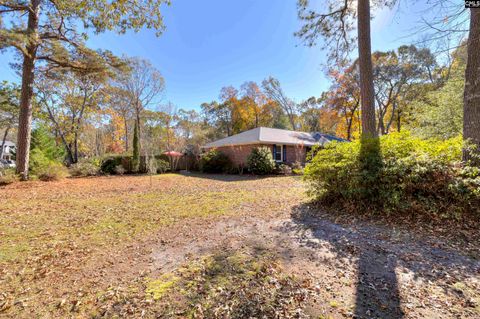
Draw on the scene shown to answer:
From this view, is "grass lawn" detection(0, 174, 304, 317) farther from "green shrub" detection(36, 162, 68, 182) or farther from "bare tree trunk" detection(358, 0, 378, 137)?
"bare tree trunk" detection(358, 0, 378, 137)

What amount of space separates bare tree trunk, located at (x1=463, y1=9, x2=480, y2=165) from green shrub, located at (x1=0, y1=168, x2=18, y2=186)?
1530cm

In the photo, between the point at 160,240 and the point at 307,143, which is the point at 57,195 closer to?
the point at 160,240

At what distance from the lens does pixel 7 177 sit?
344 inches

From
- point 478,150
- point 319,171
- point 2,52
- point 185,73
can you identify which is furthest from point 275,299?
point 185,73

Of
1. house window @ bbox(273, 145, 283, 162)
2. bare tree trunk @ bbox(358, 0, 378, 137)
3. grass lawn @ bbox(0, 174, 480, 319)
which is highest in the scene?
bare tree trunk @ bbox(358, 0, 378, 137)

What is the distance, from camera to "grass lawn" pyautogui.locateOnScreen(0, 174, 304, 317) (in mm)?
2289

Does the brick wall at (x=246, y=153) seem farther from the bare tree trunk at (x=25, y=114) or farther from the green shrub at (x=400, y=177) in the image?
the bare tree trunk at (x=25, y=114)

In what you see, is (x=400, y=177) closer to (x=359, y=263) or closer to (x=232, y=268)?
(x=359, y=263)

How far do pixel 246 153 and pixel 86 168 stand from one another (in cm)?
1113

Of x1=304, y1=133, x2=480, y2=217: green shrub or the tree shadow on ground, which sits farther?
x1=304, y1=133, x2=480, y2=217: green shrub

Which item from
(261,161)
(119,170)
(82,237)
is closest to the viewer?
(82,237)

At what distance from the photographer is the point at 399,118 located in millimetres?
24375

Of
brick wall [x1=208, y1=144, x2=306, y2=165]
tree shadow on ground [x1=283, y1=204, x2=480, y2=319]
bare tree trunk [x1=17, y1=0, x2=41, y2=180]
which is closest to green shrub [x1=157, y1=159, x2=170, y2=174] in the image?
brick wall [x1=208, y1=144, x2=306, y2=165]

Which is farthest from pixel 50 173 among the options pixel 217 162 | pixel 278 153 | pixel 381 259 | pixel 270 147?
pixel 278 153
